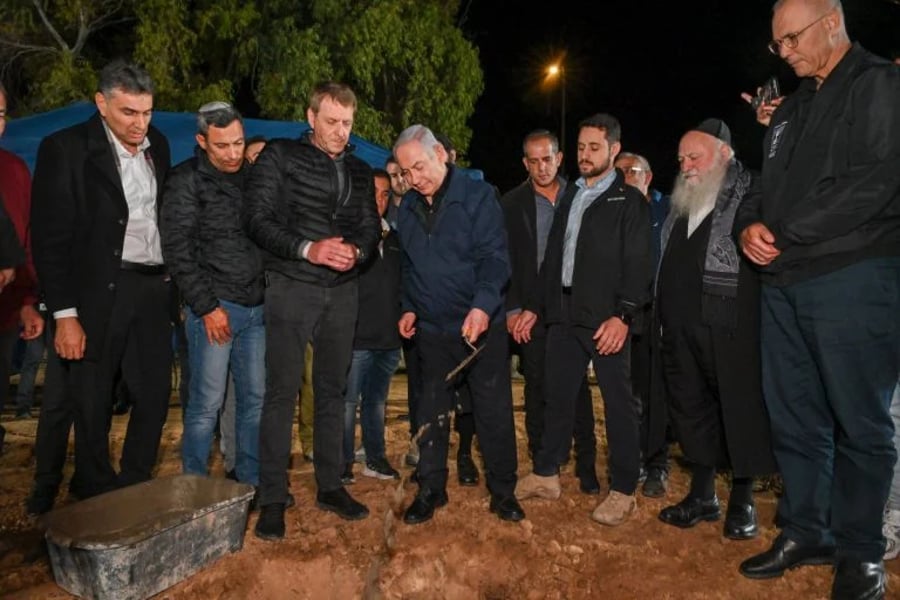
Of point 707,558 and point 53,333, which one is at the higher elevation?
point 53,333

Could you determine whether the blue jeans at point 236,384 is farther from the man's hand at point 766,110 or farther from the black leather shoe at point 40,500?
the man's hand at point 766,110

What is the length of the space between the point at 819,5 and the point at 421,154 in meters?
2.00

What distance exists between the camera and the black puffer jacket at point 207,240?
3730 mm

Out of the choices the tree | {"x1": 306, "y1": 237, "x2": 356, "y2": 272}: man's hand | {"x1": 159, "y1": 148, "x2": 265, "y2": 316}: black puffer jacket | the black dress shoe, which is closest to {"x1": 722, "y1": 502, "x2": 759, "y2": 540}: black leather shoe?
the black dress shoe

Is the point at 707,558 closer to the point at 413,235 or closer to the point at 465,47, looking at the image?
the point at 413,235

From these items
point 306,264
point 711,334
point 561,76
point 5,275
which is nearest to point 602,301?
point 711,334

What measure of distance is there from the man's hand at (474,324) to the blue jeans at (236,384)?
3.94 feet

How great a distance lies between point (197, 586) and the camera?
10.4ft

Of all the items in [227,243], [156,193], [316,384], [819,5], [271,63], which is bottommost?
[316,384]

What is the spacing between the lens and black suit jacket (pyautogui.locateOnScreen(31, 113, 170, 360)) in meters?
3.61

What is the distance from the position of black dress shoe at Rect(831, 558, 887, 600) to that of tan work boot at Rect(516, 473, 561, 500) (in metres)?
1.66

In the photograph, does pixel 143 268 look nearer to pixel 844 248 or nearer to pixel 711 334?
pixel 711 334

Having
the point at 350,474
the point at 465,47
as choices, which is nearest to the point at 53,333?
the point at 350,474

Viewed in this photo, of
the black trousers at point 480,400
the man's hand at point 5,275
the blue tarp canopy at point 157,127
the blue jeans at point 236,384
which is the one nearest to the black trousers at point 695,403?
the black trousers at point 480,400
